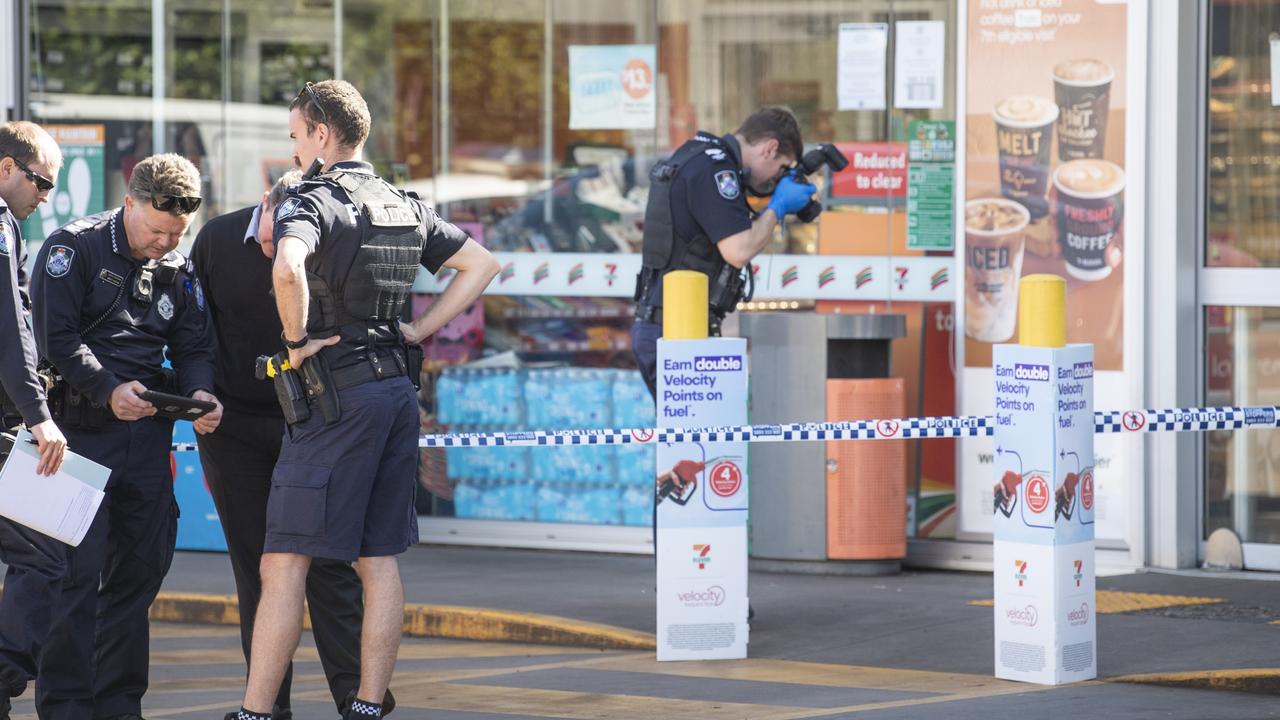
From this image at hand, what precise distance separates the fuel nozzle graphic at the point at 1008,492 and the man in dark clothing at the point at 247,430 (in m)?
2.21

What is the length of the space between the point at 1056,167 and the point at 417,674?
12.5 feet

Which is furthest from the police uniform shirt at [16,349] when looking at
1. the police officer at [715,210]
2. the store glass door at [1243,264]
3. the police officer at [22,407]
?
the store glass door at [1243,264]

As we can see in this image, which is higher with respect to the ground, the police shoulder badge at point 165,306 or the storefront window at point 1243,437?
the police shoulder badge at point 165,306

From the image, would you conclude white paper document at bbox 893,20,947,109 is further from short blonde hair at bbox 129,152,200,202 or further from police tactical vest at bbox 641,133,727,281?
short blonde hair at bbox 129,152,200,202

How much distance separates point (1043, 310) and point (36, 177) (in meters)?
3.26

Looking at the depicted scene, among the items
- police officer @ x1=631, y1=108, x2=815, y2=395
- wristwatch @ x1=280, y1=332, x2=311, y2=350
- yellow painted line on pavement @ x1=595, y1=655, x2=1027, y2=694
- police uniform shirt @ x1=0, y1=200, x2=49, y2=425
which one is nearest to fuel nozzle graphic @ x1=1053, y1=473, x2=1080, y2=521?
yellow painted line on pavement @ x1=595, y1=655, x2=1027, y2=694

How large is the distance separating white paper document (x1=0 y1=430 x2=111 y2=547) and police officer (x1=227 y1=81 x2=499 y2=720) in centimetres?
57

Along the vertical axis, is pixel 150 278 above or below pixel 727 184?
below

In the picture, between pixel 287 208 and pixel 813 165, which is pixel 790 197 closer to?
pixel 813 165

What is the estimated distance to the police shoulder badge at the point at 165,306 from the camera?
19.6 ft

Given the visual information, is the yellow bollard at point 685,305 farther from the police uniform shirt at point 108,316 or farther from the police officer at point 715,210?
the police uniform shirt at point 108,316

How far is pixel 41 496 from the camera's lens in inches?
219

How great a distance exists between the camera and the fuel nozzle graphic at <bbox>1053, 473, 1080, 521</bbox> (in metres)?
6.38

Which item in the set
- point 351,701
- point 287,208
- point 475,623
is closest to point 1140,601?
point 475,623
